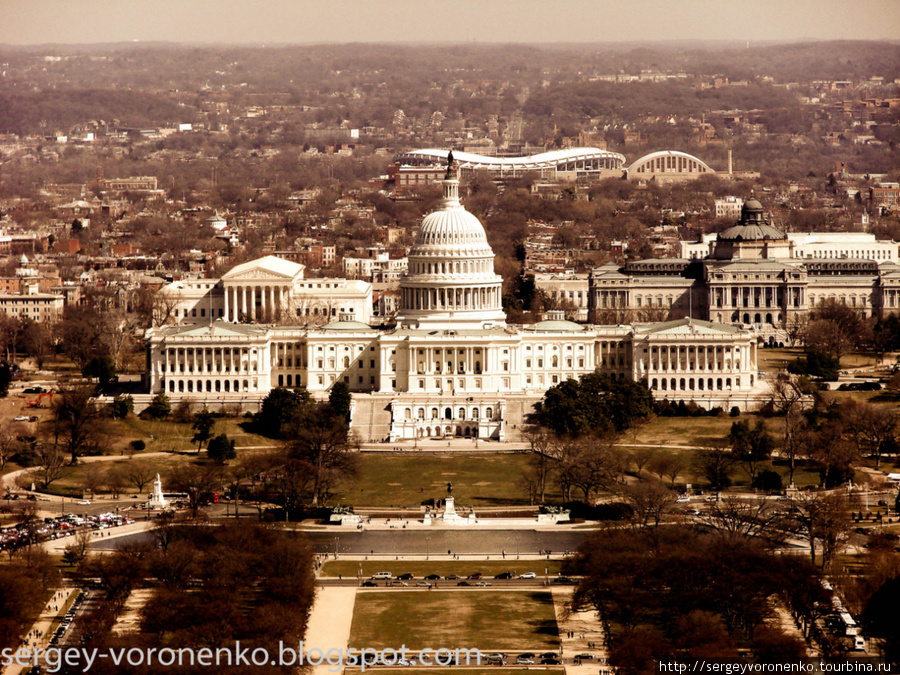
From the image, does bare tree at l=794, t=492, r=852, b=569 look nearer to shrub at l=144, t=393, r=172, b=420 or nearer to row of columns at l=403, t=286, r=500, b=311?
shrub at l=144, t=393, r=172, b=420

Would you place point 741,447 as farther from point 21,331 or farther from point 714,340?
point 21,331

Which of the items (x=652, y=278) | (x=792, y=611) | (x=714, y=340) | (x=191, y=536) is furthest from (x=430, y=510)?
(x=652, y=278)

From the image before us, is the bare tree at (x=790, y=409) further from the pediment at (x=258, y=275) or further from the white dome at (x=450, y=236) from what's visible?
the pediment at (x=258, y=275)

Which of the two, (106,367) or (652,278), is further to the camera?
(652,278)

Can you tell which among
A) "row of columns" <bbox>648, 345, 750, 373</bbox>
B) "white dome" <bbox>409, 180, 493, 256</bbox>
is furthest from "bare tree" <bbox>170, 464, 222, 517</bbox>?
"white dome" <bbox>409, 180, 493, 256</bbox>

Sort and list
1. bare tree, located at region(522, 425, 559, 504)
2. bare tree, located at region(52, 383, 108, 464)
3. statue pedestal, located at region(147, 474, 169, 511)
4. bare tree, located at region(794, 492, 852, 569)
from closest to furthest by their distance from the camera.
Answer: bare tree, located at region(794, 492, 852, 569) < statue pedestal, located at region(147, 474, 169, 511) < bare tree, located at region(522, 425, 559, 504) < bare tree, located at region(52, 383, 108, 464)
